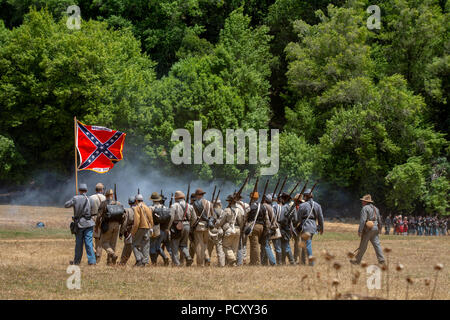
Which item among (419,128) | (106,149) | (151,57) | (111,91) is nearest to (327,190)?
(419,128)

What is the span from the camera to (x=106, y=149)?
25.9 metres

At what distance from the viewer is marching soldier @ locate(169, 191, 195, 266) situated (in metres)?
20.4

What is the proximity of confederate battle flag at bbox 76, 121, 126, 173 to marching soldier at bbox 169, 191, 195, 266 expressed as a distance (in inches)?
217

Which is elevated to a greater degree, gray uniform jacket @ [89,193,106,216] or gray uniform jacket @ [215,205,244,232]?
gray uniform jacket @ [89,193,106,216]

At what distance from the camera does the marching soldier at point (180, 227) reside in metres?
20.4

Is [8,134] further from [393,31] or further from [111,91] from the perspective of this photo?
[393,31]

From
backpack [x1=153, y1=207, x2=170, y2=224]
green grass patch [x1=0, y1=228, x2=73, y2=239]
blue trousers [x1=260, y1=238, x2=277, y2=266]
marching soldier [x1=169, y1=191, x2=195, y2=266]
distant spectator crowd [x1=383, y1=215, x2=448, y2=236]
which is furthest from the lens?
distant spectator crowd [x1=383, y1=215, x2=448, y2=236]

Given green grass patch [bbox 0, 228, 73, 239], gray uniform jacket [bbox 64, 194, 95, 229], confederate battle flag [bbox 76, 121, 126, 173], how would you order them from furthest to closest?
green grass patch [bbox 0, 228, 73, 239]
confederate battle flag [bbox 76, 121, 126, 173]
gray uniform jacket [bbox 64, 194, 95, 229]

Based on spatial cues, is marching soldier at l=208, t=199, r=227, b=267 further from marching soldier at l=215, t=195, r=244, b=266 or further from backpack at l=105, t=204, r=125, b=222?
backpack at l=105, t=204, r=125, b=222

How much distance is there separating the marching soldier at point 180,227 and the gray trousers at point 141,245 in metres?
0.82

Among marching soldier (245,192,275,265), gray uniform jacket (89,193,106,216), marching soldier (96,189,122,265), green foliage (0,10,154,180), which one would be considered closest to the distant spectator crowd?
green foliage (0,10,154,180)

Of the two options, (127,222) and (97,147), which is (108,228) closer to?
(127,222)

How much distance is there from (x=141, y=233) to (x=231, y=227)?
2.43m

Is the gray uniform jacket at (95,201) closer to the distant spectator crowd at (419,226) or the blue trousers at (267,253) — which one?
the blue trousers at (267,253)
